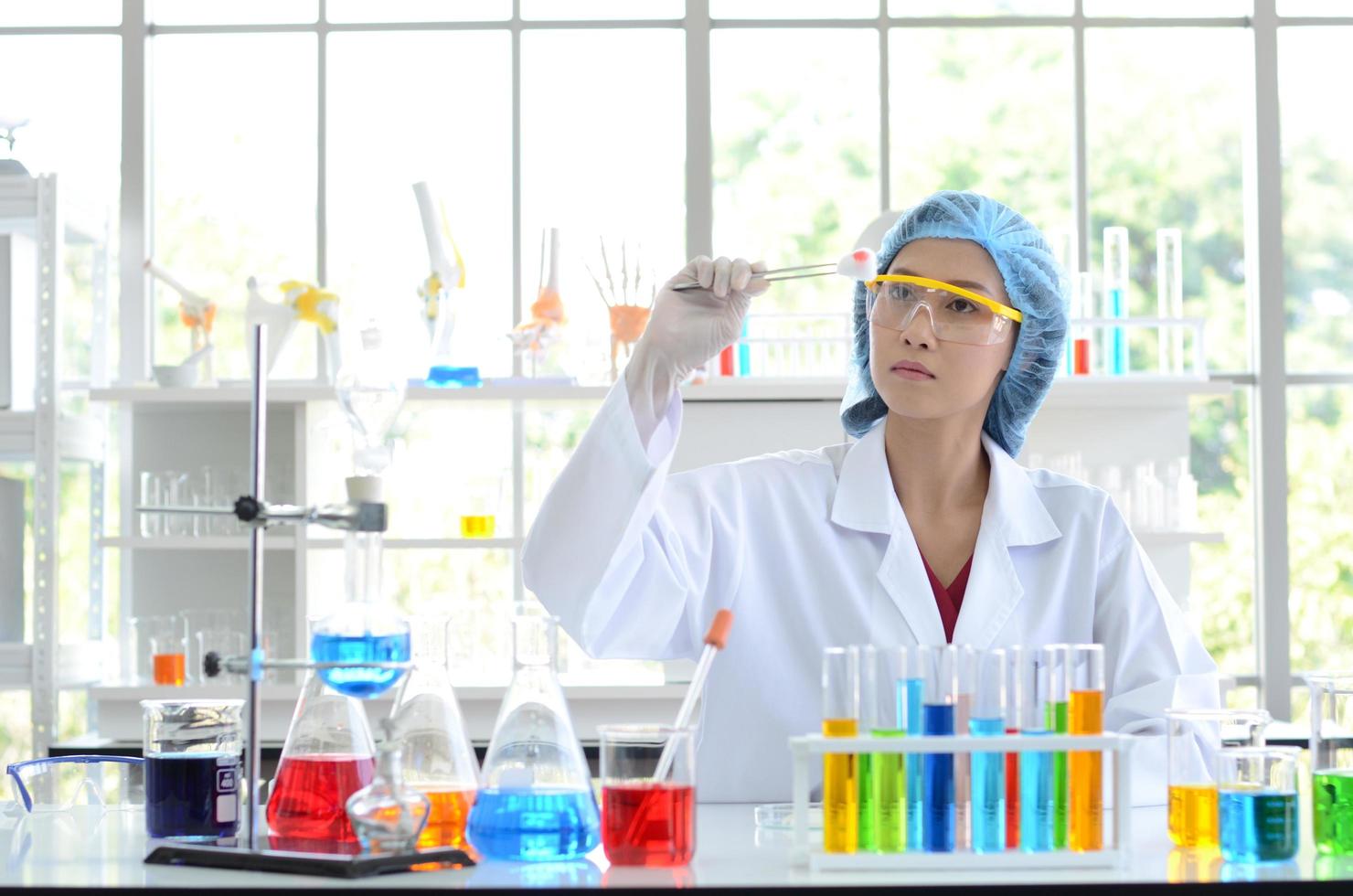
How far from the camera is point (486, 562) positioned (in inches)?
172

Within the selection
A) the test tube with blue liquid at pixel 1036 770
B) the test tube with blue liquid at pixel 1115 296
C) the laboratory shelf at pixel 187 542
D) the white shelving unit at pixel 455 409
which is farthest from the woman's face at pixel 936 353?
the laboratory shelf at pixel 187 542

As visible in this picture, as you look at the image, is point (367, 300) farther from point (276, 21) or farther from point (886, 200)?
point (886, 200)

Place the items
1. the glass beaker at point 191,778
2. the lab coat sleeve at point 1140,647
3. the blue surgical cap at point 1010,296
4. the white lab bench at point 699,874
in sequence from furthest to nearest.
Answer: the blue surgical cap at point 1010,296 → the lab coat sleeve at point 1140,647 → the glass beaker at point 191,778 → the white lab bench at point 699,874

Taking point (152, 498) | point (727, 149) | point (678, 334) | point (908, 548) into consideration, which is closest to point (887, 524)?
point (908, 548)

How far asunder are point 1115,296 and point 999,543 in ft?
7.06

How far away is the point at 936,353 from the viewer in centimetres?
190

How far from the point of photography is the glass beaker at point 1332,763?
1192 millimetres

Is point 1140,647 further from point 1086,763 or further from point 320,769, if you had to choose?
point 320,769

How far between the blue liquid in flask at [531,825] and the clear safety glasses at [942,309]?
2.94 ft

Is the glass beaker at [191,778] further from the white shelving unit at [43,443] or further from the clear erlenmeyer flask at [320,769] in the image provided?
the white shelving unit at [43,443]

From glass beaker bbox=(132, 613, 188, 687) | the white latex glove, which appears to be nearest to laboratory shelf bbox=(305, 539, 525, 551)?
glass beaker bbox=(132, 613, 188, 687)

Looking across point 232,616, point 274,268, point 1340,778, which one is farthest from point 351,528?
point 274,268

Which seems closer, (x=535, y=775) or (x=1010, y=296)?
(x=535, y=775)

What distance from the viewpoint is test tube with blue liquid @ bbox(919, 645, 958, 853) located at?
1.13 meters
